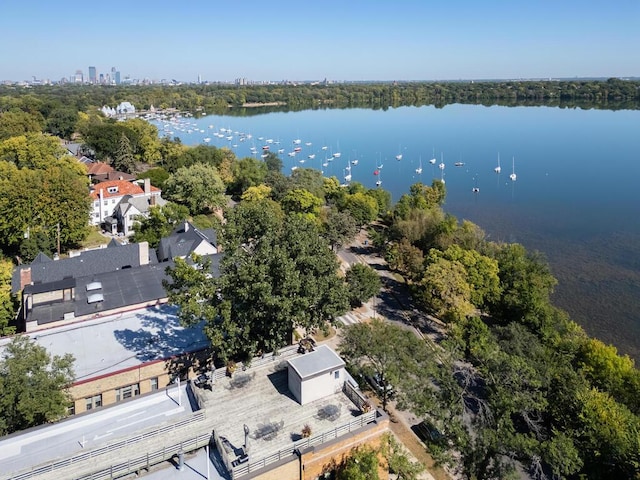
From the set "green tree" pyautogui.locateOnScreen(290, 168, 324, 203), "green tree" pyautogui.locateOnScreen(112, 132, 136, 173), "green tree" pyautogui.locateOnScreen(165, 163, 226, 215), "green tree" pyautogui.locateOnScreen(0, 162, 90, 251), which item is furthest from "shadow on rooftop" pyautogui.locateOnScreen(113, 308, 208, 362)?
"green tree" pyautogui.locateOnScreen(112, 132, 136, 173)

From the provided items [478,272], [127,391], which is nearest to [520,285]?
[478,272]

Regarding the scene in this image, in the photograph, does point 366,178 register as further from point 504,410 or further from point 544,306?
point 504,410

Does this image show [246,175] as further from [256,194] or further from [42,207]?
[42,207]

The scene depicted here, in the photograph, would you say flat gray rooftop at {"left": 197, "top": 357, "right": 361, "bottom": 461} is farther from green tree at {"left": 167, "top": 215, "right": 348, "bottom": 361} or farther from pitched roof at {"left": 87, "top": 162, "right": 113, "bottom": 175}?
pitched roof at {"left": 87, "top": 162, "right": 113, "bottom": 175}

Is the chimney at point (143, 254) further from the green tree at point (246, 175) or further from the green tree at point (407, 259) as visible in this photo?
the green tree at point (246, 175)

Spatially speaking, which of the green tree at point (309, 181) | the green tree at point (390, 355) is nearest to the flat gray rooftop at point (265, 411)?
the green tree at point (390, 355)

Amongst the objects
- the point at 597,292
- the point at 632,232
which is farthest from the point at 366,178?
the point at 597,292
